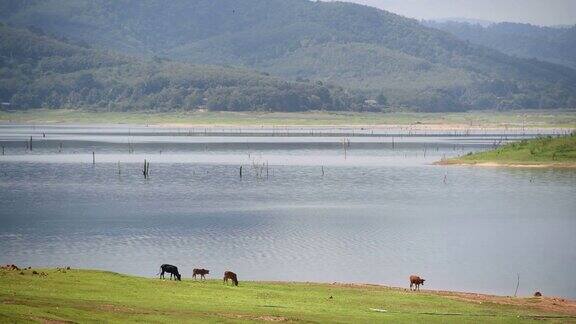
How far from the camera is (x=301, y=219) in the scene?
6906 cm

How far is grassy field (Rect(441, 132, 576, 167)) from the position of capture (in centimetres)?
11270

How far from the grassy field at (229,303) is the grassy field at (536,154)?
77.0m

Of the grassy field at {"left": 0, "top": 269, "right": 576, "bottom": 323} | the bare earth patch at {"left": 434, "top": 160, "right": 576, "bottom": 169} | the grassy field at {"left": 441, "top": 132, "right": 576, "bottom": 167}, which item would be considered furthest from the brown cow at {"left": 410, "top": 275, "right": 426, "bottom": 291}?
the grassy field at {"left": 441, "top": 132, "right": 576, "bottom": 167}

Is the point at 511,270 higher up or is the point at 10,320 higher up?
the point at 10,320

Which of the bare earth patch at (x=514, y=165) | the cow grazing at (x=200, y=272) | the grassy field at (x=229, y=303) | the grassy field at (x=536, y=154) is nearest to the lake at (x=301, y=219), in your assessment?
the bare earth patch at (x=514, y=165)

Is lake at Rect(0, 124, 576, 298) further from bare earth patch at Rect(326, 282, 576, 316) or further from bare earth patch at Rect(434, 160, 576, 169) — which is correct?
bare earth patch at Rect(326, 282, 576, 316)

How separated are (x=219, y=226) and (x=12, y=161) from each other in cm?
6994

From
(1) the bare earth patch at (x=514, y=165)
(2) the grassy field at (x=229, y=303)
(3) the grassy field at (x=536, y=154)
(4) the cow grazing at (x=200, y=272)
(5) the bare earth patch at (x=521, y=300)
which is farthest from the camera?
(3) the grassy field at (x=536, y=154)

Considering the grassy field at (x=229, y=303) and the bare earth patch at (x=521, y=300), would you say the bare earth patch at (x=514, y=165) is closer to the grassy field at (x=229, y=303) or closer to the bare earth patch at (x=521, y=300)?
the bare earth patch at (x=521, y=300)

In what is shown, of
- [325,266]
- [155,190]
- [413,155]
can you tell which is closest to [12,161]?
[155,190]

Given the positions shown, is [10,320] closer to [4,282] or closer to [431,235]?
[4,282]

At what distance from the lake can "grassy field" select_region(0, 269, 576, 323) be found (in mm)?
6702

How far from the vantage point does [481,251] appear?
54438 mm

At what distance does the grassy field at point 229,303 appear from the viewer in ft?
90.2
